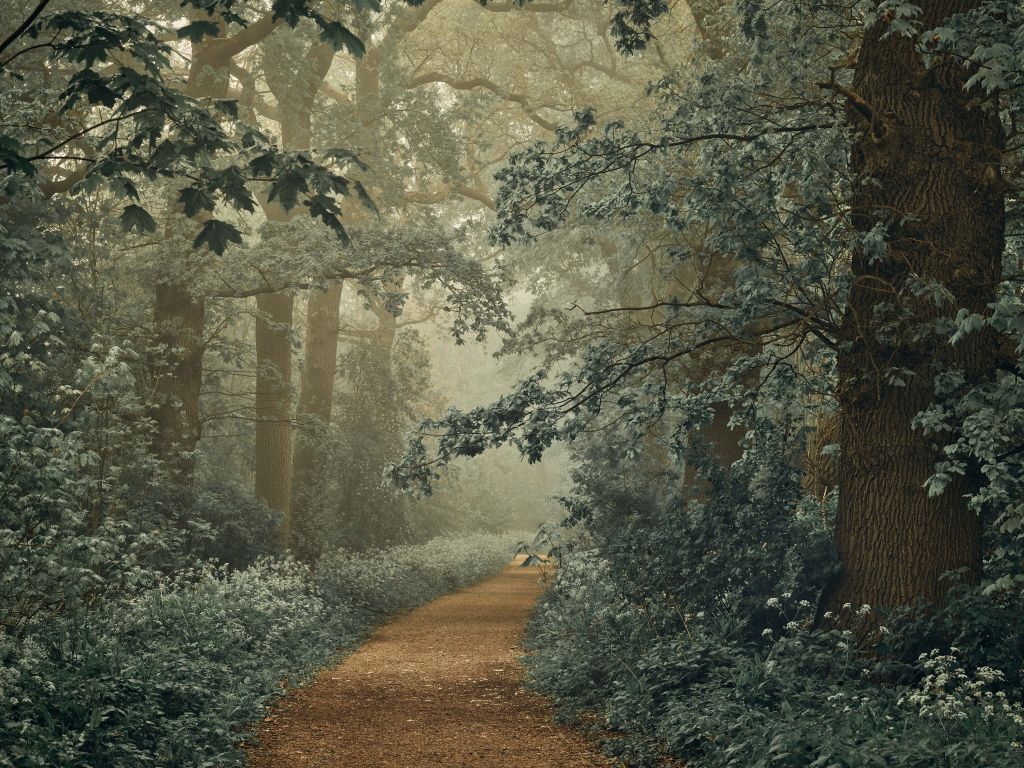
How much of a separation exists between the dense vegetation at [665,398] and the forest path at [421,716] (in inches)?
16.7

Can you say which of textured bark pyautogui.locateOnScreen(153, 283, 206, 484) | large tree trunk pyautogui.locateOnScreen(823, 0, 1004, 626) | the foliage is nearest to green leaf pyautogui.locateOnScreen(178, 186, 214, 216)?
the foliage

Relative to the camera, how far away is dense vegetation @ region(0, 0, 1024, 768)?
521 centimetres

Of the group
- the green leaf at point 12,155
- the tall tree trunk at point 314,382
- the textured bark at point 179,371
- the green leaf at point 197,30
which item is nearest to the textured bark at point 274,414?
the tall tree trunk at point 314,382

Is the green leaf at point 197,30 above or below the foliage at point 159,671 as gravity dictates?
above

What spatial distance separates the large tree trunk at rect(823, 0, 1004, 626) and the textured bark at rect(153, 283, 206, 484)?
935cm

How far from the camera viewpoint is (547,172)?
8281 mm

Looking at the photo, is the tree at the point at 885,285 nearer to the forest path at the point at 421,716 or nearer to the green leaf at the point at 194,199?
the forest path at the point at 421,716

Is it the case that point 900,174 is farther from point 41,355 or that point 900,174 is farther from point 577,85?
point 577,85

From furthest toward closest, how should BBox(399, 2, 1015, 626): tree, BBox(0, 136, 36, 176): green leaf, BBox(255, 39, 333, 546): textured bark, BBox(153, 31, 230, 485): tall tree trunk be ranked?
BBox(255, 39, 333, 546): textured bark → BBox(153, 31, 230, 485): tall tree trunk → BBox(399, 2, 1015, 626): tree → BBox(0, 136, 36, 176): green leaf

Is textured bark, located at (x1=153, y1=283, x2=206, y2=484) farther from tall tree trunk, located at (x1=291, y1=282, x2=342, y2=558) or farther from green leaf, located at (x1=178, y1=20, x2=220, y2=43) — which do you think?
green leaf, located at (x1=178, y1=20, x2=220, y2=43)

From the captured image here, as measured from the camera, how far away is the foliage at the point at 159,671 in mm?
5312

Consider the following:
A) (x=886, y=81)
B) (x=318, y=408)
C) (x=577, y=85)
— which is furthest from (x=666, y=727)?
(x=577, y=85)

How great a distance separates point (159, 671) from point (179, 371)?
312 inches

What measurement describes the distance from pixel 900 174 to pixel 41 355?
9234 mm
